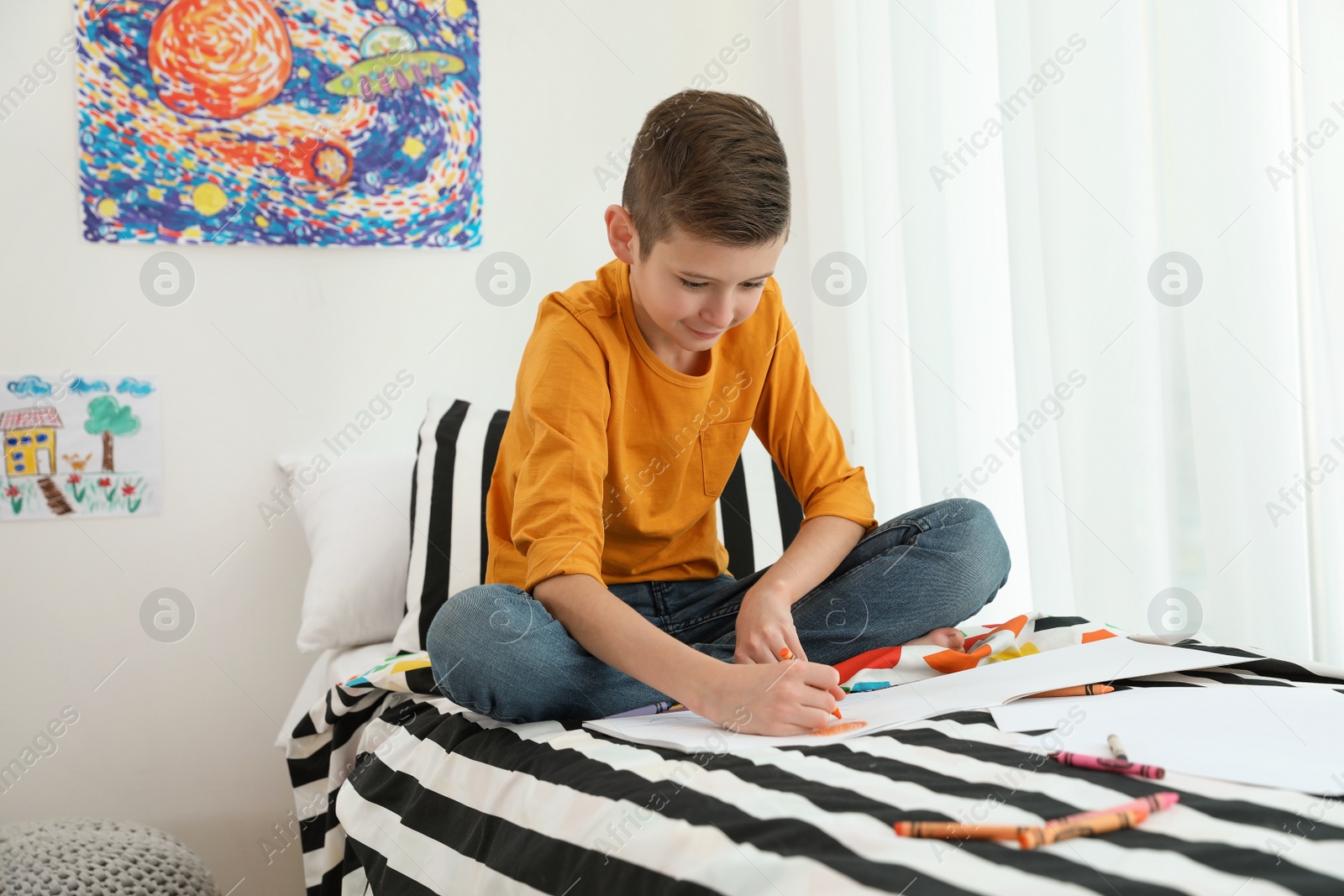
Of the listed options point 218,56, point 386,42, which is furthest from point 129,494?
point 386,42

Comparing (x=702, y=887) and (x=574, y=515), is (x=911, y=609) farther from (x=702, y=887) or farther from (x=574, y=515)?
(x=702, y=887)

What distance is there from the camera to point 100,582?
1.50 metres

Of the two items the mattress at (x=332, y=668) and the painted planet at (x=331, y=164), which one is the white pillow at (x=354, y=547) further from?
the painted planet at (x=331, y=164)

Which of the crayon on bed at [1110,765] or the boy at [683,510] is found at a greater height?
the boy at [683,510]

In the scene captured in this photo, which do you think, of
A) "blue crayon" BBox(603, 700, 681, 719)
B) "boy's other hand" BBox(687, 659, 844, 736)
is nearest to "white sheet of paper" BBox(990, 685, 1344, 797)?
"boy's other hand" BBox(687, 659, 844, 736)

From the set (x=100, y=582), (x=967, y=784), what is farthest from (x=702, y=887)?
(x=100, y=582)

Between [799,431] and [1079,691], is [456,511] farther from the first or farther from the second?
[1079,691]

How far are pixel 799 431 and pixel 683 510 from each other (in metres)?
0.16

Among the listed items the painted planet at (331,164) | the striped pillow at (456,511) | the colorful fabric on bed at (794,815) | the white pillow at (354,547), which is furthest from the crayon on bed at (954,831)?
the painted planet at (331,164)

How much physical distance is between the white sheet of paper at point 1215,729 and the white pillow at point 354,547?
952mm

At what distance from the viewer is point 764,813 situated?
56 cm

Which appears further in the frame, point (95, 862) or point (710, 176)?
point (95, 862)

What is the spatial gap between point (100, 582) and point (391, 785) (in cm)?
90

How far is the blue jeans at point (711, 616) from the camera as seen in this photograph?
0.81 m
